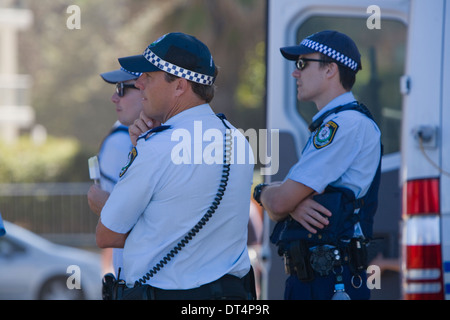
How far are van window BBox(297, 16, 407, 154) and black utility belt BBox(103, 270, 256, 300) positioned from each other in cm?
171

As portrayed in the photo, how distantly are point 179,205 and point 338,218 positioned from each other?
91 cm

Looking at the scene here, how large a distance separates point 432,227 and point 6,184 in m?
15.4

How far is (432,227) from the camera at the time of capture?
3553 mm

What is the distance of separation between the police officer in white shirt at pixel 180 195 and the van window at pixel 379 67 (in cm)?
158

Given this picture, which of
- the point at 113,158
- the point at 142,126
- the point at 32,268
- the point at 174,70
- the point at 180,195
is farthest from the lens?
the point at 32,268

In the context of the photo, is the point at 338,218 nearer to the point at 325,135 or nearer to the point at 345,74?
the point at 325,135

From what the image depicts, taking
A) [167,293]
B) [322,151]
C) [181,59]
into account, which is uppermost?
[181,59]

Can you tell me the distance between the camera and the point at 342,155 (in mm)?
3230

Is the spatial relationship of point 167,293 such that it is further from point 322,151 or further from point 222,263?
point 322,151

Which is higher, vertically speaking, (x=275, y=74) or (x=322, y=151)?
(x=275, y=74)

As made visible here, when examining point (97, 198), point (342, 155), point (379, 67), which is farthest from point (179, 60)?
point (379, 67)

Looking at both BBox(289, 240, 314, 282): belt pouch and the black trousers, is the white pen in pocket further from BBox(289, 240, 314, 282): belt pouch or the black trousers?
BBox(289, 240, 314, 282): belt pouch

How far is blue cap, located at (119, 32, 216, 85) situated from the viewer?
275 centimetres

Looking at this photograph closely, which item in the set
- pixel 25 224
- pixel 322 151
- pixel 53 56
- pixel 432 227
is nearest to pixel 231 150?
pixel 322 151
